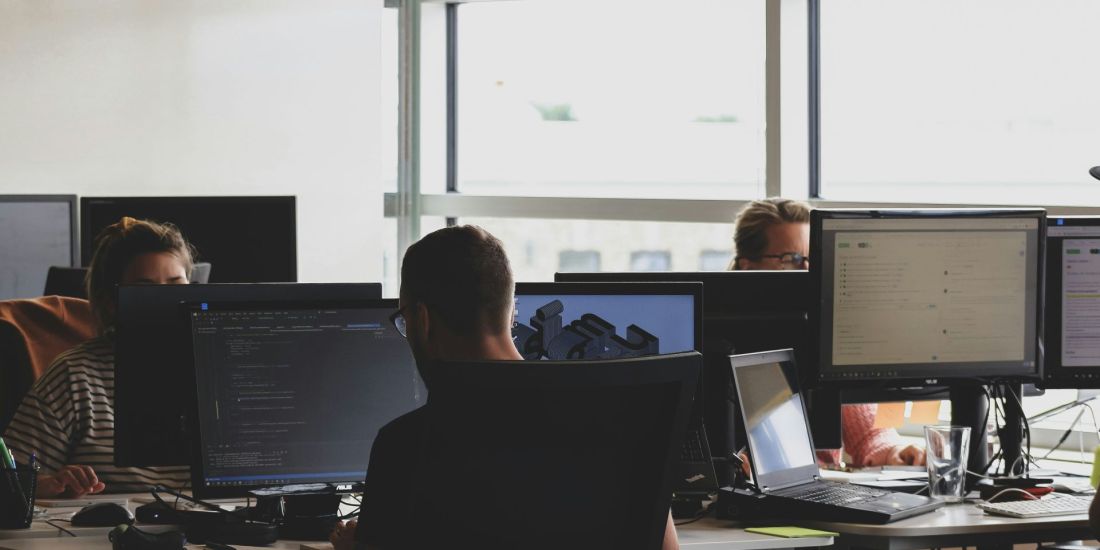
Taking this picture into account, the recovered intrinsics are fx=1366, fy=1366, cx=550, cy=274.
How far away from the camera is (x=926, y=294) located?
287 centimetres

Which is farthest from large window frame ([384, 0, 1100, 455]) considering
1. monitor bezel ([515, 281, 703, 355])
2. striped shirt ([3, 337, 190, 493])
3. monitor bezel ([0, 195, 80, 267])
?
striped shirt ([3, 337, 190, 493])

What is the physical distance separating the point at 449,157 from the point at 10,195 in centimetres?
209

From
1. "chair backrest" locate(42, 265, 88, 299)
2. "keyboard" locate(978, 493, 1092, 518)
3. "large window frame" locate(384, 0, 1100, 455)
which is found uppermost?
"large window frame" locate(384, 0, 1100, 455)

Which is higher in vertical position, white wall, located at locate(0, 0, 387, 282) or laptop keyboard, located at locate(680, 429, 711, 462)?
white wall, located at locate(0, 0, 387, 282)

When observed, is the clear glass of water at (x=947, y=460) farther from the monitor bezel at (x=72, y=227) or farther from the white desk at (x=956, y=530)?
the monitor bezel at (x=72, y=227)

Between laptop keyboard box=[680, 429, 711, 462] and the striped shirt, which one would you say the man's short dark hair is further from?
the striped shirt

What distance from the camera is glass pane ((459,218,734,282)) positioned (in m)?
5.22

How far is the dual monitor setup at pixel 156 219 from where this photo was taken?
4.51 meters

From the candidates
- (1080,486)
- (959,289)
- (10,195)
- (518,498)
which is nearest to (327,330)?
(518,498)

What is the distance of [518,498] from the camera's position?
1.76m

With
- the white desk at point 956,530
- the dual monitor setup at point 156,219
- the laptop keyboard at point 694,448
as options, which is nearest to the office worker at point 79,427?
the laptop keyboard at point 694,448

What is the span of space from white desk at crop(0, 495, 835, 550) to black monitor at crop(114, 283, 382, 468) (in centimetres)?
17

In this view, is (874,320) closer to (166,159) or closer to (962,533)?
(962,533)

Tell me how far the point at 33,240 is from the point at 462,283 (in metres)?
3.07
